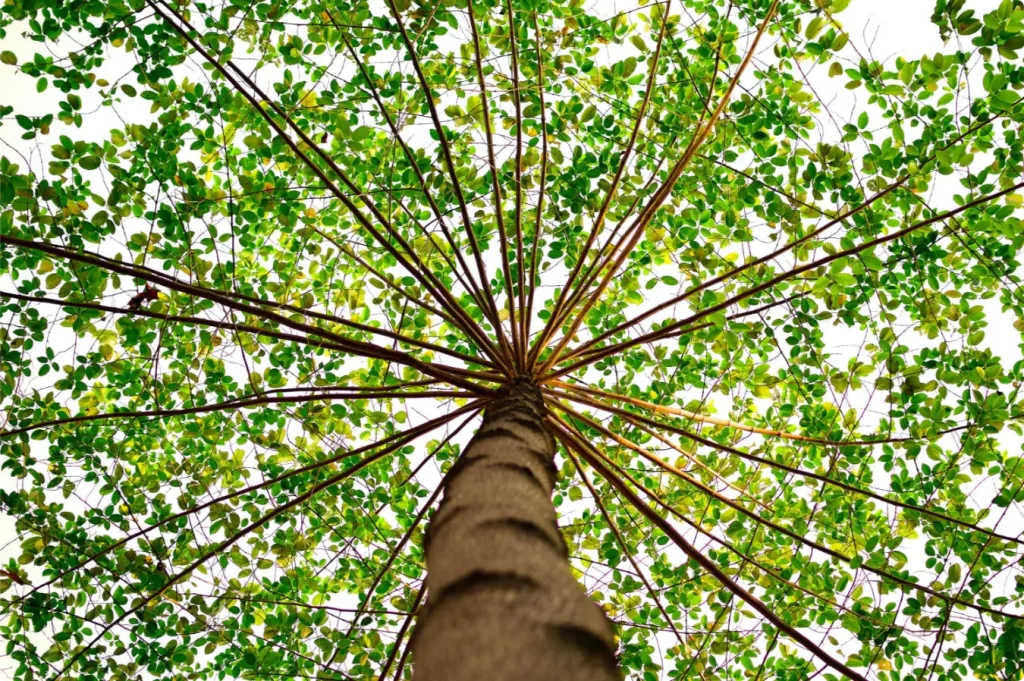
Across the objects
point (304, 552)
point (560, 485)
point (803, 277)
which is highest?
point (803, 277)

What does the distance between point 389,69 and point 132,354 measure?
88.4 inches

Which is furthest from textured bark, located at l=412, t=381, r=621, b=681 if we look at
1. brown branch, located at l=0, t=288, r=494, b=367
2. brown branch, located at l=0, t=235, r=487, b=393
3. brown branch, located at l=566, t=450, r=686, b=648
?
brown branch, located at l=566, t=450, r=686, b=648

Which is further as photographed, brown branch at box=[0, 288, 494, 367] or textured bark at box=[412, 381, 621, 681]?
brown branch at box=[0, 288, 494, 367]

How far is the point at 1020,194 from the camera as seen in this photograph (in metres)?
3.24

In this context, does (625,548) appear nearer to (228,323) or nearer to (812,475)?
(812,475)

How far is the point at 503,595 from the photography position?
1.08m

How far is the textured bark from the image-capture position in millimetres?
955

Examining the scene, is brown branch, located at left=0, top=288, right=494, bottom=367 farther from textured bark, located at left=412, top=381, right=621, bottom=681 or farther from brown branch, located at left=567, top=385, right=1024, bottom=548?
textured bark, located at left=412, top=381, right=621, bottom=681

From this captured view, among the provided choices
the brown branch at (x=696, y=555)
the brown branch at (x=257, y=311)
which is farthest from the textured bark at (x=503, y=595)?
the brown branch at (x=257, y=311)

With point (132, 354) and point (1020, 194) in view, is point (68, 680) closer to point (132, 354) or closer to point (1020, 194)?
point (132, 354)

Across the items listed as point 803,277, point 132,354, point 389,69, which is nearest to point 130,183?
point 132,354

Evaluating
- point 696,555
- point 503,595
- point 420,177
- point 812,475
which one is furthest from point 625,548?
point 503,595

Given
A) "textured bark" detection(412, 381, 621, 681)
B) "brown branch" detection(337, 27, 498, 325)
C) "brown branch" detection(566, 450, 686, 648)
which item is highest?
"brown branch" detection(337, 27, 498, 325)

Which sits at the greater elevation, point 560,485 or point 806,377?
point 806,377
